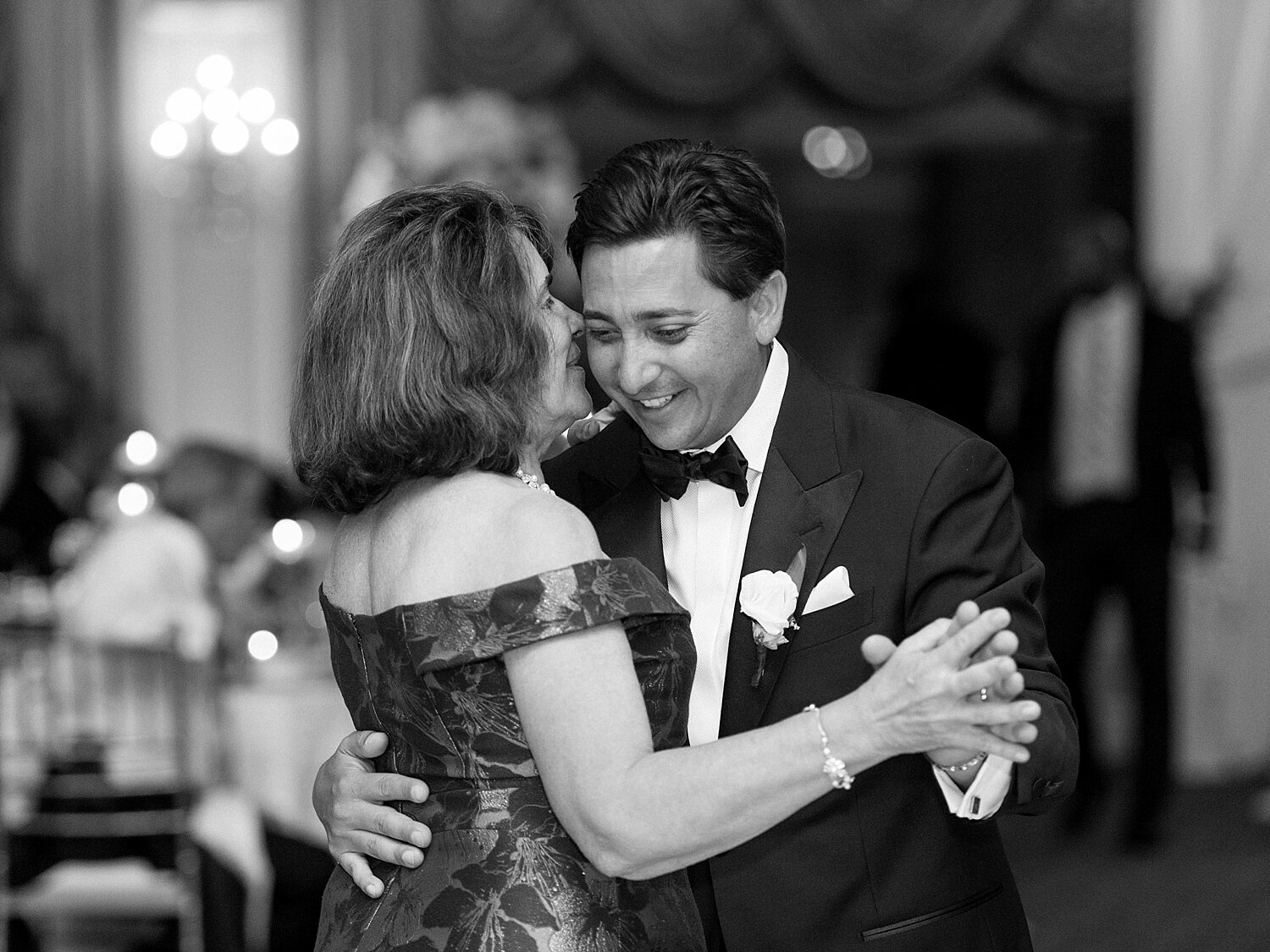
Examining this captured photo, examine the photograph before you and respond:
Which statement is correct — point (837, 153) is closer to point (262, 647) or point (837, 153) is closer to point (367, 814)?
point (262, 647)

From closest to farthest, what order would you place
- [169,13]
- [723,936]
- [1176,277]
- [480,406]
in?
[480,406]
[723,936]
[1176,277]
[169,13]

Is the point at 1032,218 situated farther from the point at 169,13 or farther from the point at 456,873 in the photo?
the point at 456,873

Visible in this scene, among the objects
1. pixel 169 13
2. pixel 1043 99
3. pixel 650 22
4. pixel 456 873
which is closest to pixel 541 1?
pixel 650 22

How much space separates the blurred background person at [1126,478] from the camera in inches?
197

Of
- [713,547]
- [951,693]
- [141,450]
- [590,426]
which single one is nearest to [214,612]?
[141,450]

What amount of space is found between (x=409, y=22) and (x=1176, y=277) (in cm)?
302

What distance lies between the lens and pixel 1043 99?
6.80 metres

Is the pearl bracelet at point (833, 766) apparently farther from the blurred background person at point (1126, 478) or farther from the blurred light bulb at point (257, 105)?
the blurred light bulb at point (257, 105)

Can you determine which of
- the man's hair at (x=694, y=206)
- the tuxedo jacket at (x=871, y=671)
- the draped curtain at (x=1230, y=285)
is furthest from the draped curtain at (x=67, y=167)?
the tuxedo jacket at (x=871, y=671)

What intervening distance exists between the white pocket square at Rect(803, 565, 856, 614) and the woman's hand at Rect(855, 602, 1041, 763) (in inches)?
11.6

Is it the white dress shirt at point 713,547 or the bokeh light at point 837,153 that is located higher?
the bokeh light at point 837,153

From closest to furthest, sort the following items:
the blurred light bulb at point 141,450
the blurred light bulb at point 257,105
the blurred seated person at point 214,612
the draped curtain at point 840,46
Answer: the blurred seated person at point 214,612 → the blurred light bulb at point 141,450 → the blurred light bulb at point 257,105 → the draped curtain at point 840,46

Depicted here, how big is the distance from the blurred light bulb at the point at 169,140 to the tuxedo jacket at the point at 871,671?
4.63 meters

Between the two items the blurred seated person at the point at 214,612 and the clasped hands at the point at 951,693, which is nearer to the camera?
the clasped hands at the point at 951,693
